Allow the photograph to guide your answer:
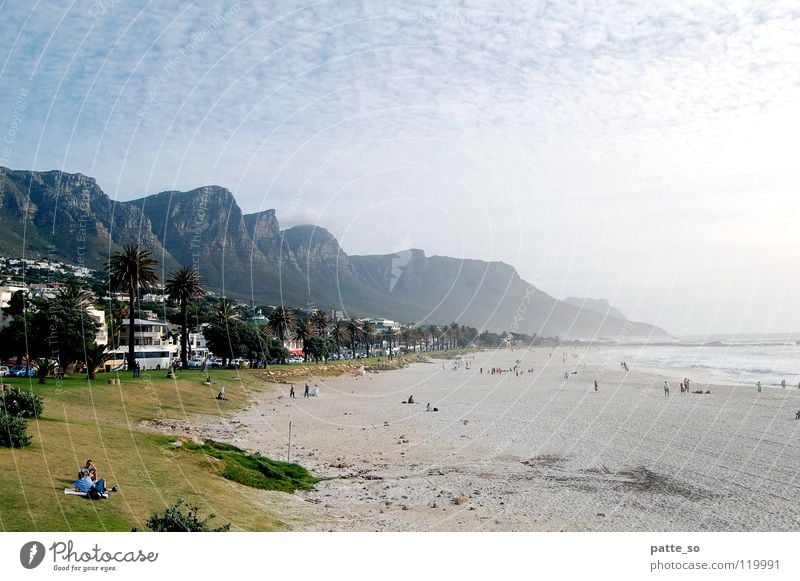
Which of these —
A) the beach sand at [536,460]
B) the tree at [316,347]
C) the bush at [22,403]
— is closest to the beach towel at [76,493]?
the beach sand at [536,460]

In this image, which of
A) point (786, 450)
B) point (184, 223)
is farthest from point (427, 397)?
point (184, 223)

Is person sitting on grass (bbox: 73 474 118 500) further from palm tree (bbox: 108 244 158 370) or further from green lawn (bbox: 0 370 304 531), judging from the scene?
palm tree (bbox: 108 244 158 370)

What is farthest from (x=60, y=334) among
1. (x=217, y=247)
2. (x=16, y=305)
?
(x=217, y=247)

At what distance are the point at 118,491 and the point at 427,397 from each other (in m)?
39.3

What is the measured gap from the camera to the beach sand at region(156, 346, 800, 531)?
15.4 meters

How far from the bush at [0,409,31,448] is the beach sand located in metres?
6.12

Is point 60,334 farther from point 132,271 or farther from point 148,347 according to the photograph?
point 148,347

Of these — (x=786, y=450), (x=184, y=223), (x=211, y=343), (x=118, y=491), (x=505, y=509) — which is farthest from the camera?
(x=184, y=223)

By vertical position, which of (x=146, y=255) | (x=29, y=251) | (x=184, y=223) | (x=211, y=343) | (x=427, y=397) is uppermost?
(x=184, y=223)

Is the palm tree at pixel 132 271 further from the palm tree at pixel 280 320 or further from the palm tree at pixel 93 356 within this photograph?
the palm tree at pixel 280 320
